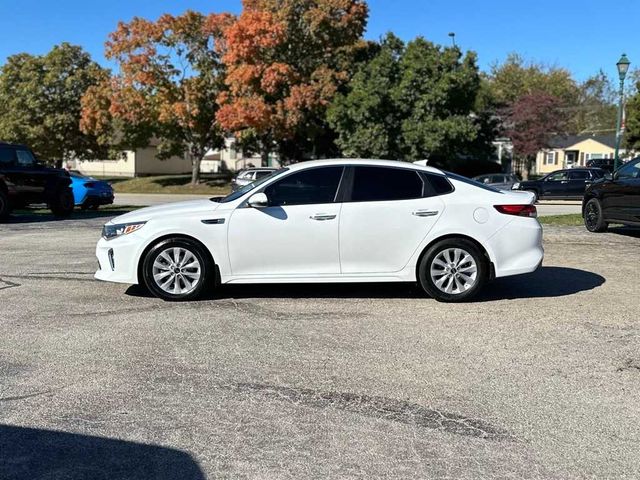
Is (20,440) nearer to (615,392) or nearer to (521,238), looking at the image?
(615,392)

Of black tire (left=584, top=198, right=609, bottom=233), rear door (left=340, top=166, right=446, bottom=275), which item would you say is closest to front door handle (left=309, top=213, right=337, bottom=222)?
rear door (left=340, top=166, right=446, bottom=275)

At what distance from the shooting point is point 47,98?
4644 centimetres

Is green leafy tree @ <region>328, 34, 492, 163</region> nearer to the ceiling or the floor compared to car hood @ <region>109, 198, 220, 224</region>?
nearer to the ceiling

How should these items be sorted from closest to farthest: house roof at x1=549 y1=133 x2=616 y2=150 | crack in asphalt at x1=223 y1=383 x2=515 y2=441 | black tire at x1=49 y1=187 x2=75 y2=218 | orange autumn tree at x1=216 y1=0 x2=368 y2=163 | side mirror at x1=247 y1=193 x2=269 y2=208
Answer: crack in asphalt at x1=223 y1=383 x2=515 y2=441, side mirror at x1=247 y1=193 x2=269 y2=208, black tire at x1=49 y1=187 x2=75 y2=218, orange autumn tree at x1=216 y1=0 x2=368 y2=163, house roof at x1=549 y1=133 x2=616 y2=150

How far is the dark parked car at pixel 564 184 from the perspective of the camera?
27906mm

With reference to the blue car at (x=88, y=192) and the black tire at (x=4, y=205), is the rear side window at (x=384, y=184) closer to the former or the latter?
the black tire at (x=4, y=205)

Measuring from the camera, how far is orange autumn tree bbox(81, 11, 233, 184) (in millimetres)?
37125

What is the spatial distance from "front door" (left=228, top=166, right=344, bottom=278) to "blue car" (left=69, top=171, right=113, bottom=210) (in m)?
15.1

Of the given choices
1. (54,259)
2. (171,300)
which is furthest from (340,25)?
(171,300)

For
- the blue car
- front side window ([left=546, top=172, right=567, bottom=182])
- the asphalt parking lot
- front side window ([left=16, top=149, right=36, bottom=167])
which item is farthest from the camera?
front side window ([left=546, top=172, right=567, bottom=182])

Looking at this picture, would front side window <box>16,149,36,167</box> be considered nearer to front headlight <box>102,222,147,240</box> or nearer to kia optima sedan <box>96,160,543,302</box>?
front headlight <box>102,222,147,240</box>

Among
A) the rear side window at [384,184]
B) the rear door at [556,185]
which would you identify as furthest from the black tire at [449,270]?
the rear door at [556,185]

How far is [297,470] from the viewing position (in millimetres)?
3303

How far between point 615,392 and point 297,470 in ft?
8.22
